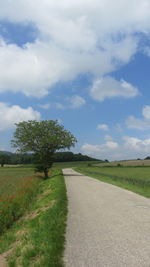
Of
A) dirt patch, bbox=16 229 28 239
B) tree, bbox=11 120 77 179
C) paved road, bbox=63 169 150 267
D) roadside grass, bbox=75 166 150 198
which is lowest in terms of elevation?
dirt patch, bbox=16 229 28 239

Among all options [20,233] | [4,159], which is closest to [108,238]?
[20,233]

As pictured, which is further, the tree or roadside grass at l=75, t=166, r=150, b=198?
the tree

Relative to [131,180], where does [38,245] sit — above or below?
below

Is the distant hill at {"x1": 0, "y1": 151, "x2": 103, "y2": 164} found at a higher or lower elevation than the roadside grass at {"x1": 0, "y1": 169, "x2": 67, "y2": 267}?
higher

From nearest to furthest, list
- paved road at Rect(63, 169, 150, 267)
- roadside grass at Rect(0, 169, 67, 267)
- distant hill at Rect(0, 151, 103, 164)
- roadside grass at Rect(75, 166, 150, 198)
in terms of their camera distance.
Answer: paved road at Rect(63, 169, 150, 267) < roadside grass at Rect(0, 169, 67, 267) < roadside grass at Rect(75, 166, 150, 198) < distant hill at Rect(0, 151, 103, 164)

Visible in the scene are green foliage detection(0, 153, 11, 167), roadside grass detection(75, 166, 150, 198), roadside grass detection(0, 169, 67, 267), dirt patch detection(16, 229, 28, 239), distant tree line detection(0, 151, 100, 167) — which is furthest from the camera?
distant tree line detection(0, 151, 100, 167)

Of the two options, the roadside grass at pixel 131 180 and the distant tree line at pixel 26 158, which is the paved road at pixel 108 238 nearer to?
the roadside grass at pixel 131 180

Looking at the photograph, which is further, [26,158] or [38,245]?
A: [26,158]

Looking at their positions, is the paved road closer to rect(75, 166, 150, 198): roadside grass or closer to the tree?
rect(75, 166, 150, 198): roadside grass

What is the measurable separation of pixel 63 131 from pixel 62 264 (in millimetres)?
46932

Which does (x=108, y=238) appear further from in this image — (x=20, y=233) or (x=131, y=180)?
(x=131, y=180)

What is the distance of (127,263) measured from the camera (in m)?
5.27

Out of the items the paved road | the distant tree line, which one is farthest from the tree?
the distant tree line

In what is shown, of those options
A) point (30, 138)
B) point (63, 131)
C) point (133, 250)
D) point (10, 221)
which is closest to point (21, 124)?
point (30, 138)
